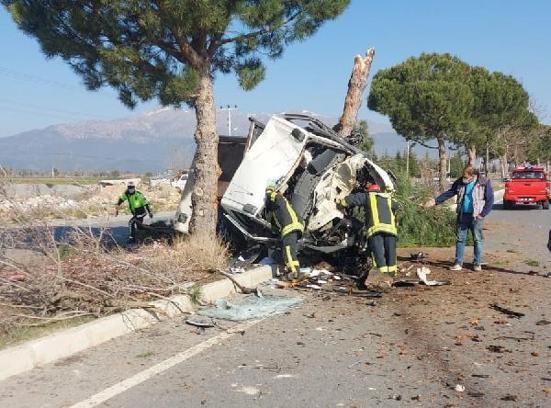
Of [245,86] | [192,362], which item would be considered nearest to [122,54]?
[245,86]

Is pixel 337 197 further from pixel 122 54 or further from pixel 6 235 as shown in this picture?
pixel 6 235

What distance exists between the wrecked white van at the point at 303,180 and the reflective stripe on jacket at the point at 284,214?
25 centimetres

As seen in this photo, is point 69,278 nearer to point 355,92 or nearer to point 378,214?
point 378,214

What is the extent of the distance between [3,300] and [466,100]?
31.1 meters

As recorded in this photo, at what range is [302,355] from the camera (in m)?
5.58

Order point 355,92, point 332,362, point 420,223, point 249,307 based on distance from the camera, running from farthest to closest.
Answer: point 355,92
point 420,223
point 249,307
point 332,362

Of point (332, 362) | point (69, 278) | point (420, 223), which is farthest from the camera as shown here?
point (420, 223)

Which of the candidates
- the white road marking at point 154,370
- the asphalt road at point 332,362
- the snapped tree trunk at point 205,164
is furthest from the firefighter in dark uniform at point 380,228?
the white road marking at point 154,370

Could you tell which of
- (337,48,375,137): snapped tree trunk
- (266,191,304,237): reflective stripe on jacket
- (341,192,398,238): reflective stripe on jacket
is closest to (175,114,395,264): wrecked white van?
(266,191,304,237): reflective stripe on jacket

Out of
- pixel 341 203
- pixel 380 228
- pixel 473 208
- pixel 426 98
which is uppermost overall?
pixel 426 98

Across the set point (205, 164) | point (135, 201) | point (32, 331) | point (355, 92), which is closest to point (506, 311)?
point (32, 331)

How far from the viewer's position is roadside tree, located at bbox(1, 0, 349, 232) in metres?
9.23

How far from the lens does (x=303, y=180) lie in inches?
386

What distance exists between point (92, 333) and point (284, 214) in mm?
3889
